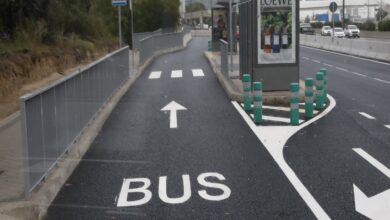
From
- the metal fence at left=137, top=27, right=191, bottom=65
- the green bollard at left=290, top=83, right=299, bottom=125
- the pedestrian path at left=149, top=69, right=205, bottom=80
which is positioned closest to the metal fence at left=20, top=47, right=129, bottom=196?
the green bollard at left=290, top=83, right=299, bottom=125

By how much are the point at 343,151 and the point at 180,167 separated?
2.86 meters

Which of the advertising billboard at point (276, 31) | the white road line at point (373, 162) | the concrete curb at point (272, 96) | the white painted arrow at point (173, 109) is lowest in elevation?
the white road line at point (373, 162)

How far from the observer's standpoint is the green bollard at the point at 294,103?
12391 millimetres

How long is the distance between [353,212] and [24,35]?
732 inches

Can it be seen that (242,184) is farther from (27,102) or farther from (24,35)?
(24,35)

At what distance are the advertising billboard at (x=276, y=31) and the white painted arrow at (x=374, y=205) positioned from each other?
992 cm

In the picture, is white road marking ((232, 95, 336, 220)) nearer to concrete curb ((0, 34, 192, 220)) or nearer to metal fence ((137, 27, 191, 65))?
concrete curb ((0, 34, 192, 220))

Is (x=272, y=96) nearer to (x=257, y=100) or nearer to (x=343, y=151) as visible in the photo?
(x=257, y=100)

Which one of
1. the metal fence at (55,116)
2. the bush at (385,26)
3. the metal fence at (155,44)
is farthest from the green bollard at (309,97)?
the bush at (385,26)

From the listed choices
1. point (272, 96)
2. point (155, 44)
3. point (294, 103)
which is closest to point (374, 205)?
point (294, 103)

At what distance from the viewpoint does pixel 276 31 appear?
57.5ft

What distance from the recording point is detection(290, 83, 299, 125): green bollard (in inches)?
488

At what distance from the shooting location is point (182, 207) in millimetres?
7250

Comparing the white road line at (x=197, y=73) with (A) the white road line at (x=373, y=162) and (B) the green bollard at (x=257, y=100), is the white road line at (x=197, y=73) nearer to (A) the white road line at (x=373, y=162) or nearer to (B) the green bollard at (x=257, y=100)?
(B) the green bollard at (x=257, y=100)
